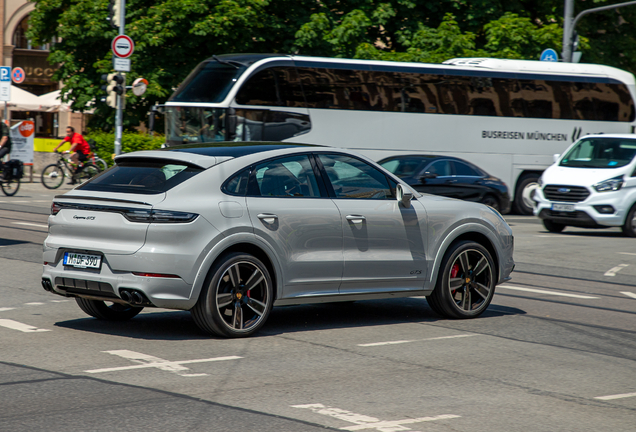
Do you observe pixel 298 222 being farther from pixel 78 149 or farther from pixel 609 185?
pixel 78 149

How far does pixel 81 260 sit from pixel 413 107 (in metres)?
17.7

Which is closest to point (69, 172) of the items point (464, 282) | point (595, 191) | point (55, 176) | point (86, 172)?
point (55, 176)

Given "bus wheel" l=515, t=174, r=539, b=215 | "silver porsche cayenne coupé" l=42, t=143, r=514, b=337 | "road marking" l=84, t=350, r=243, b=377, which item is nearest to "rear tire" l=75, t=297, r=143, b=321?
"silver porsche cayenne coupé" l=42, t=143, r=514, b=337

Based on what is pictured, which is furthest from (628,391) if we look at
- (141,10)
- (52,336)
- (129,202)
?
(141,10)

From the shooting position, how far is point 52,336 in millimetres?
7219

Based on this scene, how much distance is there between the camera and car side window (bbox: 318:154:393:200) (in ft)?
26.0

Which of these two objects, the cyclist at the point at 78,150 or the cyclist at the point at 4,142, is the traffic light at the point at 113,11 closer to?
the cyclist at the point at 78,150

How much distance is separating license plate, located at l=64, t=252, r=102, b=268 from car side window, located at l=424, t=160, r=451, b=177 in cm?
1351

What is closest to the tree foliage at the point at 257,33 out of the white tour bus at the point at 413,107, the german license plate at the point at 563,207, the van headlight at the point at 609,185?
the white tour bus at the point at 413,107

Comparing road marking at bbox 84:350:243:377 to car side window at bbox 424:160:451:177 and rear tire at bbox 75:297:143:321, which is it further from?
car side window at bbox 424:160:451:177

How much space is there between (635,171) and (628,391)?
13611 mm

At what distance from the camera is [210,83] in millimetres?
21906

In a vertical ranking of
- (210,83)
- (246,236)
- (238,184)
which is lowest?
(246,236)

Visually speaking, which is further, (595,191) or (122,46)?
(122,46)
